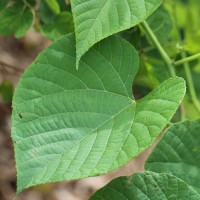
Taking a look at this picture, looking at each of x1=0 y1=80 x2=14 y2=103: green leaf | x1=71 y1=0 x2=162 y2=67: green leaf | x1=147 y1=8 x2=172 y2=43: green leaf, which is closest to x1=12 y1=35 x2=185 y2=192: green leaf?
x1=71 y1=0 x2=162 y2=67: green leaf

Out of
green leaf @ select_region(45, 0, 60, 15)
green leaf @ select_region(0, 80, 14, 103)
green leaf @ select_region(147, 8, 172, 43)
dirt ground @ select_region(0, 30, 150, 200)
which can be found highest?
green leaf @ select_region(45, 0, 60, 15)

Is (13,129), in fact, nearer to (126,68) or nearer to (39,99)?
(39,99)

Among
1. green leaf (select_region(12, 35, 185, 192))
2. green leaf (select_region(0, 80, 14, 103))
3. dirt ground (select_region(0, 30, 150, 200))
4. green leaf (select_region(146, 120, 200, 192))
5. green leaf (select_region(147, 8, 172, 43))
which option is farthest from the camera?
dirt ground (select_region(0, 30, 150, 200))

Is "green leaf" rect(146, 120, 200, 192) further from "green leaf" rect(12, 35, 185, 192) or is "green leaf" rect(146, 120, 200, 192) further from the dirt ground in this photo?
the dirt ground

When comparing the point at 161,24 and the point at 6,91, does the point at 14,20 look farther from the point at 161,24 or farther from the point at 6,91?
the point at 6,91

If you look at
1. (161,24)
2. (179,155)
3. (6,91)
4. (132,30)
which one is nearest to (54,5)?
(132,30)

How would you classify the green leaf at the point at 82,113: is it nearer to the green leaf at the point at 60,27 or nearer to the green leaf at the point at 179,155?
the green leaf at the point at 179,155

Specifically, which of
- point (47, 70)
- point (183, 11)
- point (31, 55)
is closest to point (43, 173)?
point (47, 70)
